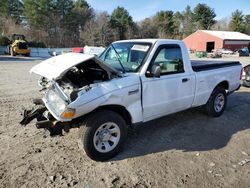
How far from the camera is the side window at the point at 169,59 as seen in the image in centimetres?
509

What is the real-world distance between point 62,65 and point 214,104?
4042 mm

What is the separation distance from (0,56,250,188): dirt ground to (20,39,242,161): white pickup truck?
46 cm

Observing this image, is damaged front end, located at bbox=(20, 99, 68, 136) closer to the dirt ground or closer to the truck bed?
the dirt ground

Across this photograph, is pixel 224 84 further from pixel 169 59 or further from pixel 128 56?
pixel 128 56

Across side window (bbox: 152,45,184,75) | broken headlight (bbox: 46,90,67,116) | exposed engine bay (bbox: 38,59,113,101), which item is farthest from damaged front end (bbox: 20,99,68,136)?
side window (bbox: 152,45,184,75)

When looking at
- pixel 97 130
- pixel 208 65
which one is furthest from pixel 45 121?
pixel 208 65

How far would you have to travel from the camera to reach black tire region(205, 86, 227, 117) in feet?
21.4

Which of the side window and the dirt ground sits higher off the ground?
the side window

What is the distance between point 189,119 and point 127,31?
64.8 m

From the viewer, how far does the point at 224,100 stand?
688cm

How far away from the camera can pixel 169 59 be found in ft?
17.5

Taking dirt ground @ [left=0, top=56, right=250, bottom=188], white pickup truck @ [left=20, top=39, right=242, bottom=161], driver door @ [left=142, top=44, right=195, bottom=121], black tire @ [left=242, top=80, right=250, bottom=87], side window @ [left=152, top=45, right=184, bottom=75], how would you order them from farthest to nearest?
black tire @ [left=242, top=80, right=250, bottom=87]
side window @ [left=152, top=45, right=184, bottom=75]
driver door @ [left=142, top=44, right=195, bottom=121]
white pickup truck @ [left=20, top=39, right=242, bottom=161]
dirt ground @ [left=0, top=56, right=250, bottom=188]

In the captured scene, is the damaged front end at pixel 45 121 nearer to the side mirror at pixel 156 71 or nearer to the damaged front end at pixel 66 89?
the damaged front end at pixel 66 89

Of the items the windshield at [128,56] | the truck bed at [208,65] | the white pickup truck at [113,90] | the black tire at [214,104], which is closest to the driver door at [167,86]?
the white pickup truck at [113,90]
